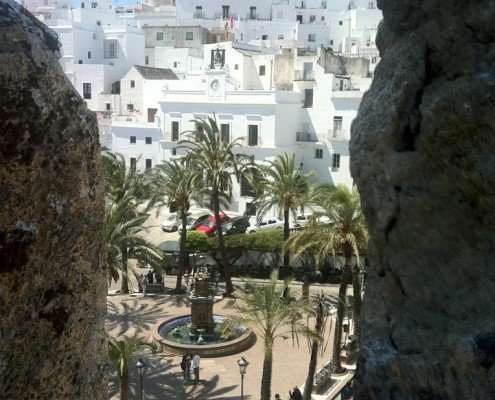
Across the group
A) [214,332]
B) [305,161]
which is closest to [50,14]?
[305,161]

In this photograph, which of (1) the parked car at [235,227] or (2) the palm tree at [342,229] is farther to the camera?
(1) the parked car at [235,227]

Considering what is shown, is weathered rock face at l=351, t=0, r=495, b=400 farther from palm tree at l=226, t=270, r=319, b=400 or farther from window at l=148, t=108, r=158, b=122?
window at l=148, t=108, r=158, b=122

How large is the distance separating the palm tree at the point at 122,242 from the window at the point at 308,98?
19.1 meters

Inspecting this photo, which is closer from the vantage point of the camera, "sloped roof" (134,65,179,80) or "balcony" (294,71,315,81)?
"balcony" (294,71,315,81)

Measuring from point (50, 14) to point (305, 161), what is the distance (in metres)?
37.4

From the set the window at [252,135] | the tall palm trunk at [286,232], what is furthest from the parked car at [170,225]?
the tall palm trunk at [286,232]

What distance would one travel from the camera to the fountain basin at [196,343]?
59.9 feet

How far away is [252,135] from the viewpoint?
3659 cm

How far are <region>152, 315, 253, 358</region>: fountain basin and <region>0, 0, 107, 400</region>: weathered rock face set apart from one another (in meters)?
13.6

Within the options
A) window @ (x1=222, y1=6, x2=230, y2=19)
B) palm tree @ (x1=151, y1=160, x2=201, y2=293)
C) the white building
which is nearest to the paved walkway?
palm tree @ (x1=151, y1=160, x2=201, y2=293)

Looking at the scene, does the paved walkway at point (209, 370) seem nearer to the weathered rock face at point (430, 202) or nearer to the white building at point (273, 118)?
the weathered rock face at point (430, 202)

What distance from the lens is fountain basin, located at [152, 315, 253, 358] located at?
1826 cm

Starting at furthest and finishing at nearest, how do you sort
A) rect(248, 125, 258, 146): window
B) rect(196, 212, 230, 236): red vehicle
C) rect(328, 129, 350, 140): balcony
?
rect(248, 125, 258, 146): window
rect(328, 129, 350, 140): balcony
rect(196, 212, 230, 236): red vehicle

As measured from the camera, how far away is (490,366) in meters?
5.06
